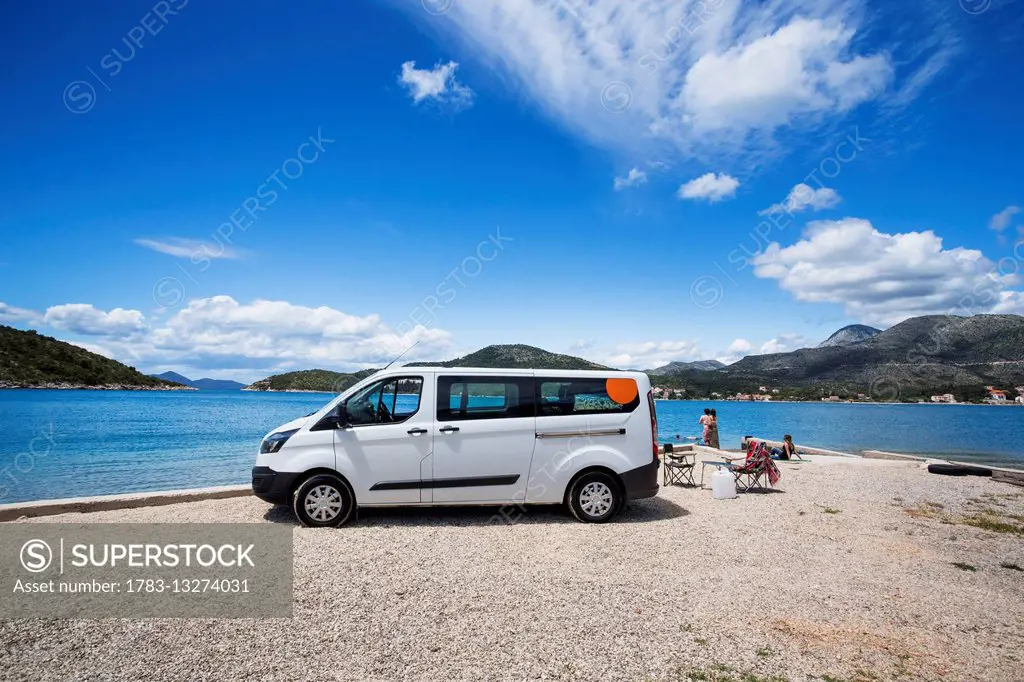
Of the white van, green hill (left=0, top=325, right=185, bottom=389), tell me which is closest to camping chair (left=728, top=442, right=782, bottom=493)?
the white van

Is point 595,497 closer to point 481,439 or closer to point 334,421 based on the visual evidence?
point 481,439

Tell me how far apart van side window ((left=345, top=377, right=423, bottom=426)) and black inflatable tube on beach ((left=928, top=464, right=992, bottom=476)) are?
1445 cm

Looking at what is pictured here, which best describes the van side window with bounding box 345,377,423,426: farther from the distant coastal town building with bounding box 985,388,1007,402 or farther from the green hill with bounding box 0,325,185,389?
the green hill with bounding box 0,325,185,389

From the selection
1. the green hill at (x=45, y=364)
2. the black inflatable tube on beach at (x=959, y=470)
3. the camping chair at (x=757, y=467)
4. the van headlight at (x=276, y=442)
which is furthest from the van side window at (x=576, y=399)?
the green hill at (x=45, y=364)

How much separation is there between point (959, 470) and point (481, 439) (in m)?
13.6

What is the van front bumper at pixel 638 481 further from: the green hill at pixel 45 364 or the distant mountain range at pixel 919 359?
the green hill at pixel 45 364

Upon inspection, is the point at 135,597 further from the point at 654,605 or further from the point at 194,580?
the point at 654,605

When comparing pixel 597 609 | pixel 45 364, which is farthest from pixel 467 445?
pixel 45 364

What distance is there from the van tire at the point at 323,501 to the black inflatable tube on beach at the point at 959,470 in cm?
1522

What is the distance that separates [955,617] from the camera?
16.5 ft

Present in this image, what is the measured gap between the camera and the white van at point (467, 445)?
8.02 m

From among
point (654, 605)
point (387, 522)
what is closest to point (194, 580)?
point (387, 522)

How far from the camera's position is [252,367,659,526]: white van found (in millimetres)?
8016

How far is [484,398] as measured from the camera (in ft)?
27.6
